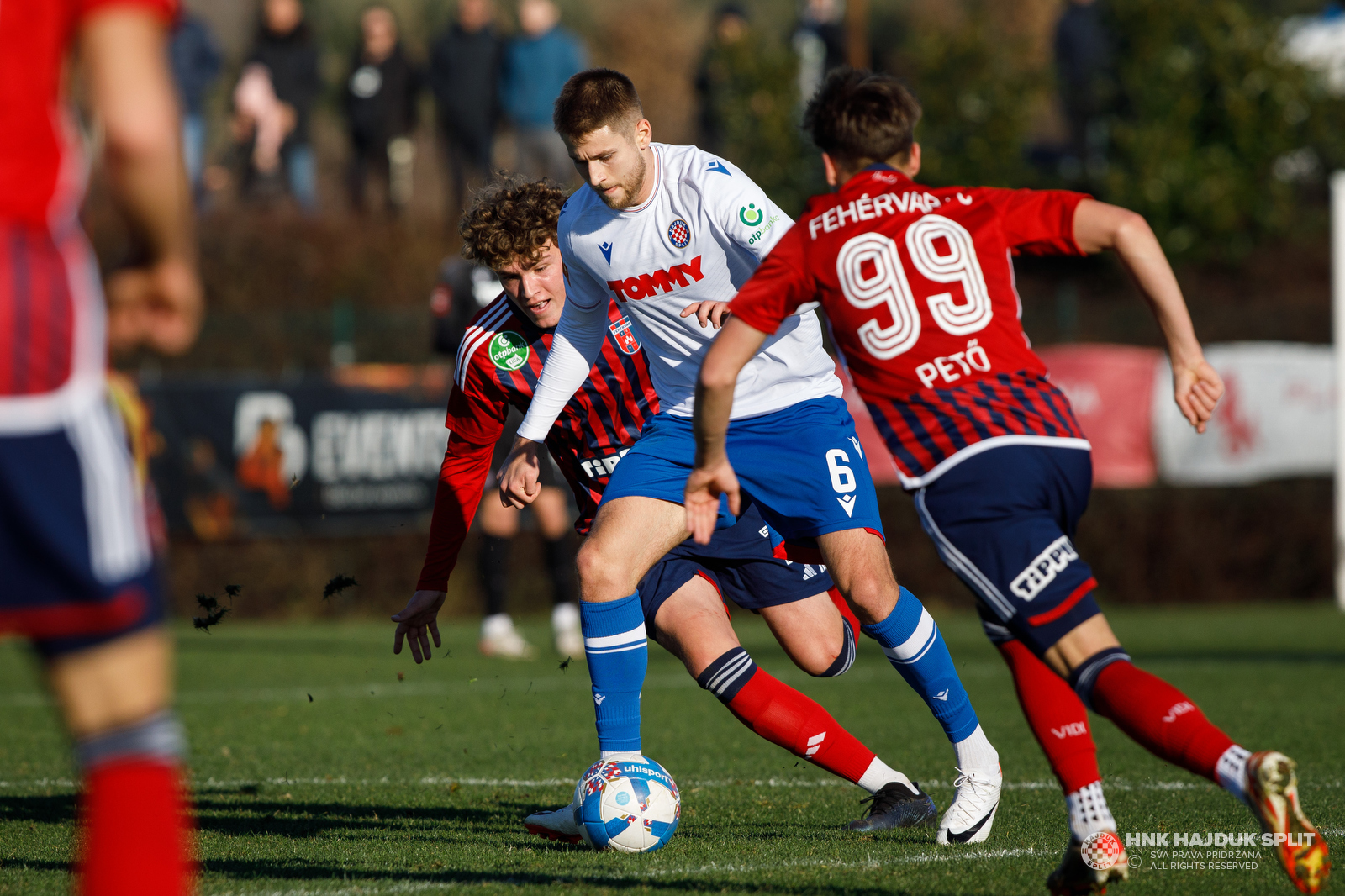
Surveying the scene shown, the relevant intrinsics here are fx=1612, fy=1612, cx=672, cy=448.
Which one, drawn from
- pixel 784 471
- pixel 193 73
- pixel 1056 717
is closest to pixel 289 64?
pixel 193 73

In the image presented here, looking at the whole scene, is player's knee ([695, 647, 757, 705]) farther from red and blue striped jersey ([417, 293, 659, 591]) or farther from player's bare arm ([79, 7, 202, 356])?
player's bare arm ([79, 7, 202, 356])

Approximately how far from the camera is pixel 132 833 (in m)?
2.36

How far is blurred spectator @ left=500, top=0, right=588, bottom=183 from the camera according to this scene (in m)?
16.4

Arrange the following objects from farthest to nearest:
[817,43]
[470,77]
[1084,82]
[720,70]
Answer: [1084,82] → [720,70] → [817,43] → [470,77]

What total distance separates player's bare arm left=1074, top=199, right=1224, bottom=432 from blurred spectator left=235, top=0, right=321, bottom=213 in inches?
572

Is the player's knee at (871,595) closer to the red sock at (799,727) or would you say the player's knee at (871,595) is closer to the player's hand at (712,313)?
the red sock at (799,727)

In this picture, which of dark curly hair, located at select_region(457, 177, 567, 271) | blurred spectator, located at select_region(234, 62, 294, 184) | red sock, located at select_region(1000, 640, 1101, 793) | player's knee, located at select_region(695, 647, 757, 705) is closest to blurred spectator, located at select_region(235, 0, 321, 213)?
blurred spectator, located at select_region(234, 62, 294, 184)

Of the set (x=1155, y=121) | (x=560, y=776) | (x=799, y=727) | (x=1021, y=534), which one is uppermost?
(x=1021, y=534)

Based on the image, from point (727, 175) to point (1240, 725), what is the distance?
3.86m

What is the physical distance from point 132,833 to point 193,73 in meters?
14.8

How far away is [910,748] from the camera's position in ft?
22.1

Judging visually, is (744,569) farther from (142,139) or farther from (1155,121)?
(1155,121)

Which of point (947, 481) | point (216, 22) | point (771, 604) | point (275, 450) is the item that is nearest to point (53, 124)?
point (947, 481)

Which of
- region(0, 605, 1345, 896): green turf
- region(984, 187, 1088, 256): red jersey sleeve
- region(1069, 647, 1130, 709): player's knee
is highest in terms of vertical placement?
region(984, 187, 1088, 256): red jersey sleeve
